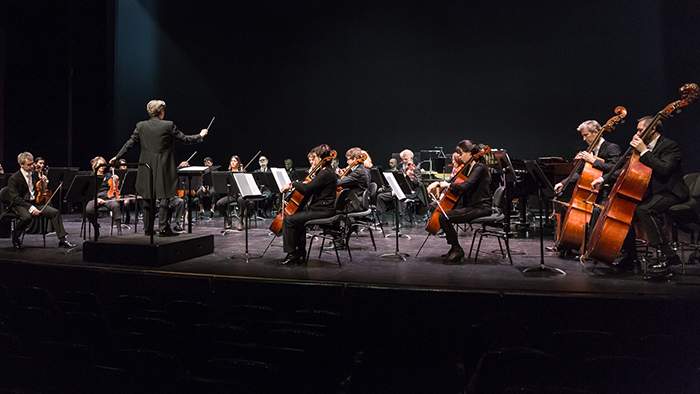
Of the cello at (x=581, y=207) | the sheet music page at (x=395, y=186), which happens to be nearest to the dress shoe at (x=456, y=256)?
the sheet music page at (x=395, y=186)

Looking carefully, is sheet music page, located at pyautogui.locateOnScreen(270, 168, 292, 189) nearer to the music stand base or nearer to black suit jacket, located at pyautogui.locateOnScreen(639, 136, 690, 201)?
the music stand base

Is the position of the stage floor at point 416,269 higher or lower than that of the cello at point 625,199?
lower

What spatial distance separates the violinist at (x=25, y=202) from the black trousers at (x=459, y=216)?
496cm

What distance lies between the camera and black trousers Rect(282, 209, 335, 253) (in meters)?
4.84

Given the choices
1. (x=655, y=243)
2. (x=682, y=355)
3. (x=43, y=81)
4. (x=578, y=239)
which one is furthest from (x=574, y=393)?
(x=43, y=81)

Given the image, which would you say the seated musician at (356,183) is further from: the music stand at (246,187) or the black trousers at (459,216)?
the black trousers at (459,216)

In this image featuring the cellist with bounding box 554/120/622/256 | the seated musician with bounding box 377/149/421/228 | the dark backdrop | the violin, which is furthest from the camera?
the dark backdrop

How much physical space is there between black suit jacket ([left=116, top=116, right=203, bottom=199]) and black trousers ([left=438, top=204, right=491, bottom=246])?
291cm

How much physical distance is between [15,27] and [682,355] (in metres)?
12.6

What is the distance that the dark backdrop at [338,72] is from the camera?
9922 mm

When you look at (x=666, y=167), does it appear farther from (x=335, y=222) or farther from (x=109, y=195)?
(x=109, y=195)

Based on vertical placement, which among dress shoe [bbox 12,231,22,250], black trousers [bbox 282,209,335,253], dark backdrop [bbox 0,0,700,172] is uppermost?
dark backdrop [bbox 0,0,700,172]

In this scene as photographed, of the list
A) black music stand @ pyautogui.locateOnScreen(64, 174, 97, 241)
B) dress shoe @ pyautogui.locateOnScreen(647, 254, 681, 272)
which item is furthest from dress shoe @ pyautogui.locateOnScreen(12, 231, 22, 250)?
dress shoe @ pyautogui.locateOnScreen(647, 254, 681, 272)

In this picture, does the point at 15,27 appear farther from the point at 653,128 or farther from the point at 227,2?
the point at 653,128
